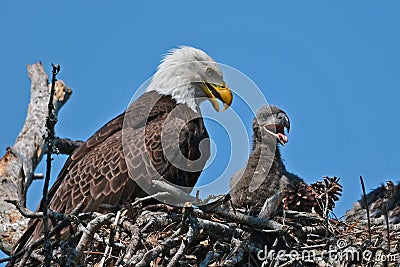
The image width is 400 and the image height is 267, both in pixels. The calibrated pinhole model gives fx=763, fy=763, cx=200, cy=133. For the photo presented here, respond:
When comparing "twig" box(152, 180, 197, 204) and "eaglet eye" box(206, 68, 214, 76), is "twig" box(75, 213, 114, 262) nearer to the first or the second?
"twig" box(152, 180, 197, 204)

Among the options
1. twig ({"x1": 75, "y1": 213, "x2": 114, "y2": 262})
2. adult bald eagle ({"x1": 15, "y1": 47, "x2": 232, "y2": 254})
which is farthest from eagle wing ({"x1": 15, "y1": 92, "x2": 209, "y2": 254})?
twig ({"x1": 75, "y1": 213, "x2": 114, "y2": 262})

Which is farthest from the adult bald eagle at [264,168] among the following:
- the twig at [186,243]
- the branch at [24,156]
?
Result: the branch at [24,156]

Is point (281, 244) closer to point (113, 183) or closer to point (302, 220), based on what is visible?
point (302, 220)

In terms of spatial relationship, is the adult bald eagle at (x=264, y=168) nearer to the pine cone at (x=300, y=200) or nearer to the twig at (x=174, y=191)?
the pine cone at (x=300, y=200)

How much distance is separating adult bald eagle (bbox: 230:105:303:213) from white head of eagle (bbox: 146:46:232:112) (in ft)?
1.69

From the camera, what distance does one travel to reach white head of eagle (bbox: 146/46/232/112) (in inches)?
345

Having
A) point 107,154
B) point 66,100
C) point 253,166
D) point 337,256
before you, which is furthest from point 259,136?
point 66,100

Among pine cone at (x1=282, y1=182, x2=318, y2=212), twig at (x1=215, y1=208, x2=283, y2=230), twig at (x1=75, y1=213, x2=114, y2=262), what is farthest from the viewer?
pine cone at (x1=282, y1=182, x2=318, y2=212)

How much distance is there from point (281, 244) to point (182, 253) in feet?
4.20

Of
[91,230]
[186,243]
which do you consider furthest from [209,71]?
[91,230]

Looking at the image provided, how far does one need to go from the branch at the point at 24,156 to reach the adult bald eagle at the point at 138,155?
0.63 m

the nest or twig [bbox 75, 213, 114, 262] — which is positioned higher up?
the nest

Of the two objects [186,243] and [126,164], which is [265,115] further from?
[186,243]

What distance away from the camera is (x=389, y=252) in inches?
261
